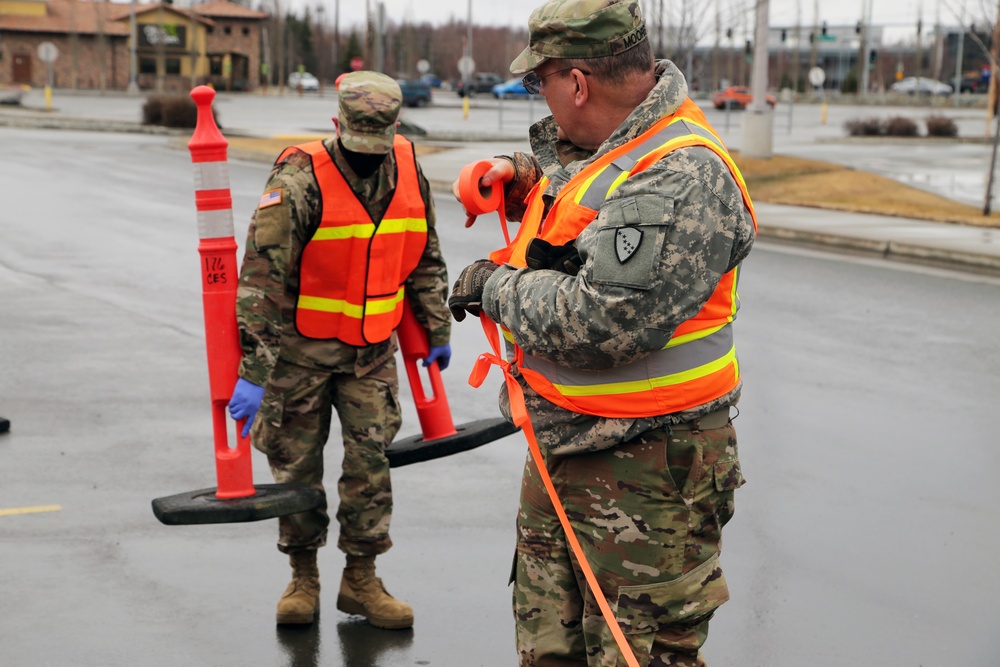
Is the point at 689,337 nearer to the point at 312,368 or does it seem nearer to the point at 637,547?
the point at 637,547

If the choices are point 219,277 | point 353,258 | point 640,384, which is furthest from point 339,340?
point 640,384

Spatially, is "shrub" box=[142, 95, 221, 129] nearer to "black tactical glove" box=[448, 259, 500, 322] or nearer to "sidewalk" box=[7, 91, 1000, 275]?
"sidewalk" box=[7, 91, 1000, 275]

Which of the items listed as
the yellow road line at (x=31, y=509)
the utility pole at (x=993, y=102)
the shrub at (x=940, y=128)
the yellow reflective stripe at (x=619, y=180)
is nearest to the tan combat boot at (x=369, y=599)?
the yellow road line at (x=31, y=509)

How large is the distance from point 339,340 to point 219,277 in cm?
54

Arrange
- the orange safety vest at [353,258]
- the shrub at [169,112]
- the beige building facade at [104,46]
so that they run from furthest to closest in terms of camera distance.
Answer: the beige building facade at [104,46] < the shrub at [169,112] < the orange safety vest at [353,258]

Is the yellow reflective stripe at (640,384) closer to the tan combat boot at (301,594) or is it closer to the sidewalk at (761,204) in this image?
the tan combat boot at (301,594)

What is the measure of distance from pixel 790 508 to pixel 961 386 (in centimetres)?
278

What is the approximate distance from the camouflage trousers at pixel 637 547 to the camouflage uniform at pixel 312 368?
140 cm

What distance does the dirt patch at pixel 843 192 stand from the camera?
1700 centimetres

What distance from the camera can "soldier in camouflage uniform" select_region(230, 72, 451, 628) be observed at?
13.3 ft

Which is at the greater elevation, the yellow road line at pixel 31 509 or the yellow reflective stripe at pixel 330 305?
the yellow reflective stripe at pixel 330 305

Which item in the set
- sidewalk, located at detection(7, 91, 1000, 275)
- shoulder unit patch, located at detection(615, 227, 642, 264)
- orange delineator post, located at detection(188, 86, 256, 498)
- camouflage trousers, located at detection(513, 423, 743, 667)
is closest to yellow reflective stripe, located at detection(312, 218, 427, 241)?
orange delineator post, located at detection(188, 86, 256, 498)

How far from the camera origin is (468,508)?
18.6 ft

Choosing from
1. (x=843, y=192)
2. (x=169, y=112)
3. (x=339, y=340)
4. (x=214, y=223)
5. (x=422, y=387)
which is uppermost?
(x=214, y=223)
